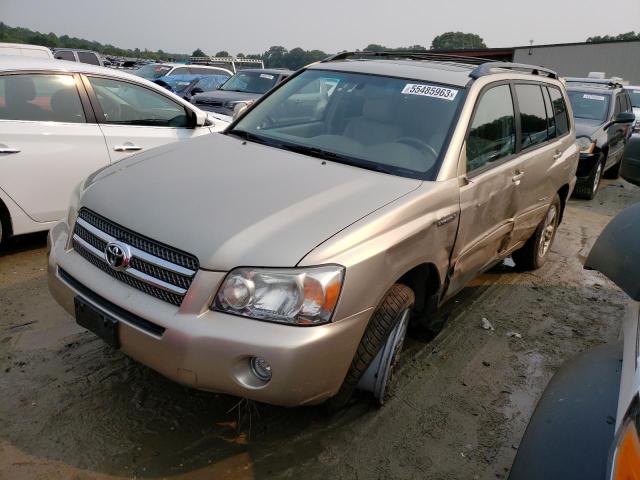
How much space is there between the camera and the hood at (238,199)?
7.11 ft

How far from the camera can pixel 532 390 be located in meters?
3.20

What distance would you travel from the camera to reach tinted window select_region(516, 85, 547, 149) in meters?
3.90

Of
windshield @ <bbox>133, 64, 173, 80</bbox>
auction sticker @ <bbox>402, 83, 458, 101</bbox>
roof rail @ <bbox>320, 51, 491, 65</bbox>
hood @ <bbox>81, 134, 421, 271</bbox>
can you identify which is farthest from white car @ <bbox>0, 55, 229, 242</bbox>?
windshield @ <bbox>133, 64, 173, 80</bbox>

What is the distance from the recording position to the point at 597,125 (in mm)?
8625

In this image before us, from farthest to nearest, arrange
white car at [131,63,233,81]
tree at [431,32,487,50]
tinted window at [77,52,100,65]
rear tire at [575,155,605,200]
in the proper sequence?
1. tree at [431,32,487,50]
2. tinted window at [77,52,100,65]
3. white car at [131,63,233,81]
4. rear tire at [575,155,605,200]

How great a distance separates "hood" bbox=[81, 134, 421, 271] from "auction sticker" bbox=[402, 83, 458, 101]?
0.76 metres

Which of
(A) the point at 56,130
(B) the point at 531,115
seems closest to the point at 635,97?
(B) the point at 531,115

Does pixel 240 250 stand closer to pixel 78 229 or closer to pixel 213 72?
pixel 78 229

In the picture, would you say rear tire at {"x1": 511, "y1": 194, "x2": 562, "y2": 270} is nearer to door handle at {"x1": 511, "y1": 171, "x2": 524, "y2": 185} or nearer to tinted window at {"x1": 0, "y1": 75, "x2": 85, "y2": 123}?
door handle at {"x1": 511, "y1": 171, "x2": 524, "y2": 185}

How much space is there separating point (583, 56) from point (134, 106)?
107ft

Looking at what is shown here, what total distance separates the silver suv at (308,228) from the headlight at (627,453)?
3.82 ft

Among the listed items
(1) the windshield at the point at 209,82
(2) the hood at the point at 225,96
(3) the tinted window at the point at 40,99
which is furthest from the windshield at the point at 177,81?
(3) the tinted window at the point at 40,99

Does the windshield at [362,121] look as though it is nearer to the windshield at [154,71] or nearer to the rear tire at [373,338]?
the rear tire at [373,338]

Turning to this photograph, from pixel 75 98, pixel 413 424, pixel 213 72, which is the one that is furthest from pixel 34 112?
pixel 213 72
